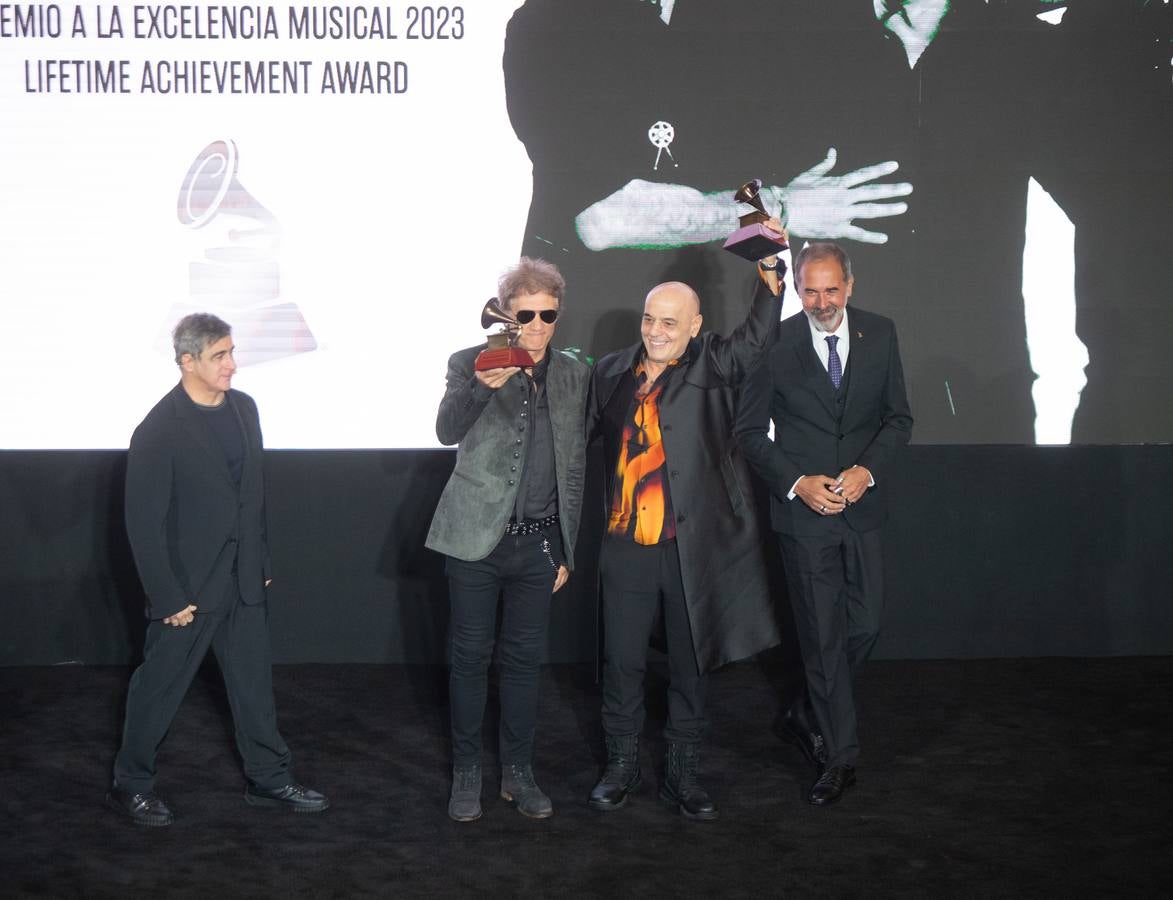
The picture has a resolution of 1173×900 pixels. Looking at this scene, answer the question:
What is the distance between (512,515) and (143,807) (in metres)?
1.22

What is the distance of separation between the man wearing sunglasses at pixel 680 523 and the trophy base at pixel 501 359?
39 cm

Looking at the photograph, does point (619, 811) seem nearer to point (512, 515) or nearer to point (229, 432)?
point (512, 515)

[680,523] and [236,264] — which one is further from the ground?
[236,264]

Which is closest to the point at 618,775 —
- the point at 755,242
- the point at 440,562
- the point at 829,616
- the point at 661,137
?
the point at 829,616

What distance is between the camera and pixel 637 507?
338cm

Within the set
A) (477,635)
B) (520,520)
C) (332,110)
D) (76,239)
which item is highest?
(332,110)

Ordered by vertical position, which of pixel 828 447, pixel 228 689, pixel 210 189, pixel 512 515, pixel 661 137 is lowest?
pixel 228 689

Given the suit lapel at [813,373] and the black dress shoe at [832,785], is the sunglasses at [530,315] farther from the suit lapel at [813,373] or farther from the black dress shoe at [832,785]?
the black dress shoe at [832,785]

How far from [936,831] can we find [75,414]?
343 centimetres

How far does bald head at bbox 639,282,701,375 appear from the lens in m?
3.29

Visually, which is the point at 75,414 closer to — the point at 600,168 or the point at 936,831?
the point at 600,168

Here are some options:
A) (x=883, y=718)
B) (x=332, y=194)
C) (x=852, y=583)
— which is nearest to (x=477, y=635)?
(x=852, y=583)

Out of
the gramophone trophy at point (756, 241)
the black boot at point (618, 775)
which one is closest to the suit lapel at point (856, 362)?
the gramophone trophy at point (756, 241)

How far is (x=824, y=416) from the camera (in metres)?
3.57
